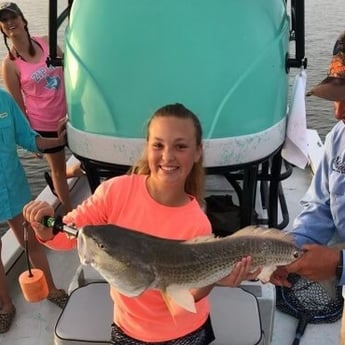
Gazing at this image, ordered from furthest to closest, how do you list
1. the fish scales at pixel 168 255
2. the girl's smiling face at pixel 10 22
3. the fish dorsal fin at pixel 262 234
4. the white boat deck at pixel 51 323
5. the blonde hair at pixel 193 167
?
the girl's smiling face at pixel 10 22, the white boat deck at pixel 51 323, the blonde hair at pixel 193 167, the fish dorsal fin at pixel 262 234, the fish scales at pixel 168 255

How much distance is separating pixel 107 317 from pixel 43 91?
1.89 metres

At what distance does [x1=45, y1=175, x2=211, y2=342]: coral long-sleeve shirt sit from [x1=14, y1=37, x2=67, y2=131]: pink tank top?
1983 mm

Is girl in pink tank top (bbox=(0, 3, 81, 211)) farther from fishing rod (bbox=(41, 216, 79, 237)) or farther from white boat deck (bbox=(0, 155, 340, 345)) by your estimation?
fishing rod (bbox=(41, 216, 79, 237))

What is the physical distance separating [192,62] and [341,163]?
3.09 feet

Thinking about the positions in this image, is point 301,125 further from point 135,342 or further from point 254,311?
point 135,342

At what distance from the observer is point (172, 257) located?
173 centimetres

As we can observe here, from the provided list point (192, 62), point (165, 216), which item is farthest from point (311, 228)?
point (192, 62)

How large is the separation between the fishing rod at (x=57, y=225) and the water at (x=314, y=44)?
168 inches

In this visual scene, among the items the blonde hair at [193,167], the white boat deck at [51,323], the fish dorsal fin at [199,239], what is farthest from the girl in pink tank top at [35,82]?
the fish dorsal fin at [199,239]

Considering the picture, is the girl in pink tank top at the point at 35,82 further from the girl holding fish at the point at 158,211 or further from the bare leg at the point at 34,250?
the girl holding fish at the point at 158,211

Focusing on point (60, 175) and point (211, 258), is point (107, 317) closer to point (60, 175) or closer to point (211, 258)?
point (211, 258)

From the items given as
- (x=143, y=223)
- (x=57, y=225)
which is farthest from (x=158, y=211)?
(x=57, y=225)

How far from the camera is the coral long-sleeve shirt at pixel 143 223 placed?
197cm

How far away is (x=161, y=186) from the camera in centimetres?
199
